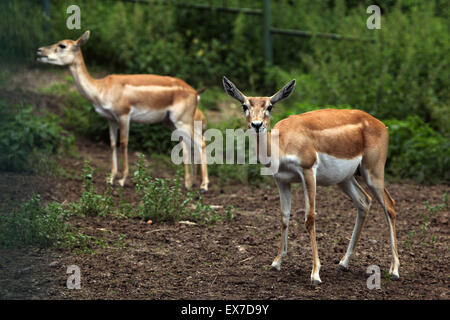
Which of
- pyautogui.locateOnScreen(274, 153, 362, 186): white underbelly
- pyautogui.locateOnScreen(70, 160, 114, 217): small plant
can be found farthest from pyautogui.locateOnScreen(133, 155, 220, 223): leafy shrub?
pyautogui.locateOnScreen(274, 153, 362, 186): white underbelly

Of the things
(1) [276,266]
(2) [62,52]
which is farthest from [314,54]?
(1) [276,266]

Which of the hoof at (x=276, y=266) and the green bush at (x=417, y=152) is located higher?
the green bush at (x=417, y=152)

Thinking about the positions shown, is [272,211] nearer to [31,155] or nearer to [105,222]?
[105,222]

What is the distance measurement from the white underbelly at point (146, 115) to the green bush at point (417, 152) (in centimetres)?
310

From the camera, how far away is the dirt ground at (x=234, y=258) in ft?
17.1

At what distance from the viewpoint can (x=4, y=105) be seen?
496cm

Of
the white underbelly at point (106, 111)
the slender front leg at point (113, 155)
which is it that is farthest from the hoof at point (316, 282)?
the white underbelly at point (106, 111)

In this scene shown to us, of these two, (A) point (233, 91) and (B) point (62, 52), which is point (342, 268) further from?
(B) point (62, 52)

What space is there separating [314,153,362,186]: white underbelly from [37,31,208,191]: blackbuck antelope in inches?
137

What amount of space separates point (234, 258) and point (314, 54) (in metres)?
6.76

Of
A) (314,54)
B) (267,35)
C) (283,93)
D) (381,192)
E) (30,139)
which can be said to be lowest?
(381,192)

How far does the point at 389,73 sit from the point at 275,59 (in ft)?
10.3

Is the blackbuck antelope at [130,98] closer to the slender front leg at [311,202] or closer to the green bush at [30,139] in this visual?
the green bush at [30,139]

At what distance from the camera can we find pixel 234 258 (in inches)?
241
